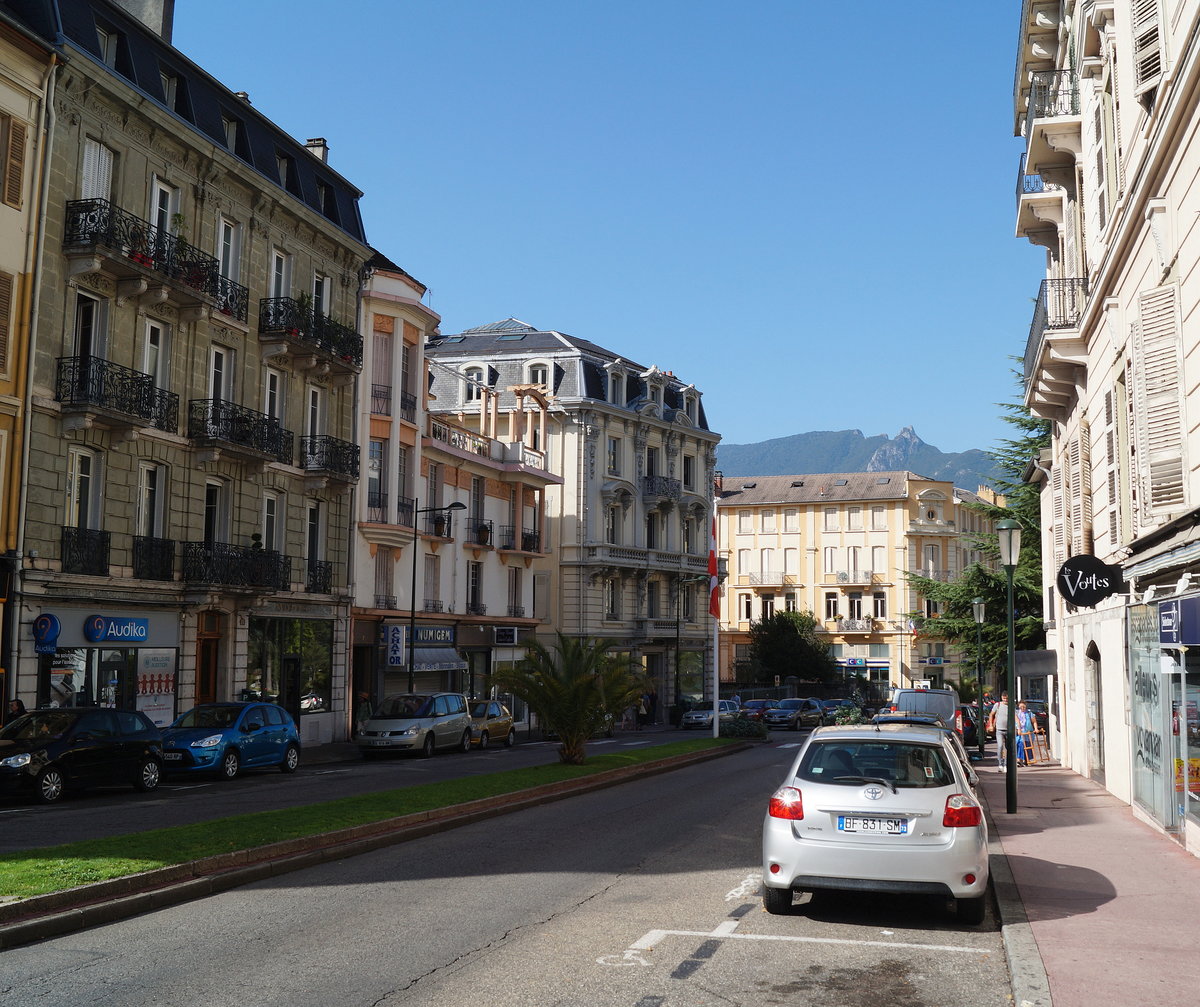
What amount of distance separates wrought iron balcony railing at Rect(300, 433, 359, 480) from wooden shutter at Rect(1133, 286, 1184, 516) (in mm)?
26158

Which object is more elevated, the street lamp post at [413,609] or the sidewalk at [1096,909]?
the street lamp post at [413,609]

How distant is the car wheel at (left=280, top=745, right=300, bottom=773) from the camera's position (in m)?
26.2

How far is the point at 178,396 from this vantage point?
30.2 metres

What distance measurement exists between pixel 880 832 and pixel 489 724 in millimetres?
27776

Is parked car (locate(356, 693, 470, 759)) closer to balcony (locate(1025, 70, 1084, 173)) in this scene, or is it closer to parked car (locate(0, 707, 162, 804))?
parked car (locate(0, 707, 162, 804))

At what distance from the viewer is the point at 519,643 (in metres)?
51.6

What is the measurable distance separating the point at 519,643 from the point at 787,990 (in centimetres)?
4407

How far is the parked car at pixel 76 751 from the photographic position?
62.3 ft

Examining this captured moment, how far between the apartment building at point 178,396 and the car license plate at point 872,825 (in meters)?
19.5

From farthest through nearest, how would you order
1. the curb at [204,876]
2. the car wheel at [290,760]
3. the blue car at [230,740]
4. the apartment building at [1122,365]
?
the car wheel at [290,760] → the blue car at [230,740] → the apartment building at [1122,365] → the curb at [204,876]

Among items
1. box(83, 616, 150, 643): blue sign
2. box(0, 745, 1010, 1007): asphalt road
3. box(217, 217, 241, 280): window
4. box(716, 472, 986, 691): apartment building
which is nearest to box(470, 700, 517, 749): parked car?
box(83, 616, 150, 643): blue sign

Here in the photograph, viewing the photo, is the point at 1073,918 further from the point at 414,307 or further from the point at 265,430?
the point at 414,307

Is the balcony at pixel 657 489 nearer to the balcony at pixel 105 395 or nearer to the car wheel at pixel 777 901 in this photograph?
the balcony at pixel 105 395

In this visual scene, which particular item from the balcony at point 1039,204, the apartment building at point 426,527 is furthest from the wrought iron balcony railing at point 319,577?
the balcony at point 1039,204
